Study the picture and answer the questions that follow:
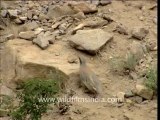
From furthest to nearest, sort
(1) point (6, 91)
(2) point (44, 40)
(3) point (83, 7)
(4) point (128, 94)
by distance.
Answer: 1. (3) point (83, 7)
2. (2) point (44, 40)
3. (1) point (6, 91)
4. (4) point (128, 94)

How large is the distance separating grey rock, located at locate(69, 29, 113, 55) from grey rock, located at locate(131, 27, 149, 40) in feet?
0.93

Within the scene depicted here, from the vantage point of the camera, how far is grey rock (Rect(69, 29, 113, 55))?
429 centimetres

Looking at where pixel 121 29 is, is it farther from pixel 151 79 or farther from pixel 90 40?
pixel 151 79

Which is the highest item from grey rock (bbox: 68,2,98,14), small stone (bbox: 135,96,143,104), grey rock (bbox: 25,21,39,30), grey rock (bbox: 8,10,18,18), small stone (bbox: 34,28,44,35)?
grey rock (bbox: 68,2,98,14)

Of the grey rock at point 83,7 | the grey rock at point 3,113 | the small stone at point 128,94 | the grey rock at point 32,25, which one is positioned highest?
the grey rock at point 83,7

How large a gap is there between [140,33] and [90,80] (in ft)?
3.46

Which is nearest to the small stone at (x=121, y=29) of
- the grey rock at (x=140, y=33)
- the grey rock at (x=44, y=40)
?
the grey rock at (x=140, y=33)

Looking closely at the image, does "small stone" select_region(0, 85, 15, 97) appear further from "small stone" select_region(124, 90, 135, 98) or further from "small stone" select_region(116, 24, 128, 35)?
"small stone" select_region(116, 24, 128, 35)

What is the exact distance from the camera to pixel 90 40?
4352 mm

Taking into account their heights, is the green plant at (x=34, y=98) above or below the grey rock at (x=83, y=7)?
below

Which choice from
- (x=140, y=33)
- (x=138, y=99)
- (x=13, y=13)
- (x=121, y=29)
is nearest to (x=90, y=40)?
(x=121, y=29)

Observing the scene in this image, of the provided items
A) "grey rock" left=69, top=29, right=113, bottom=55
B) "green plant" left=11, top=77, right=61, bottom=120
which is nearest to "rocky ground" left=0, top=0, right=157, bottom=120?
"grey rock" left=69, top=29, right=113, bottom=55

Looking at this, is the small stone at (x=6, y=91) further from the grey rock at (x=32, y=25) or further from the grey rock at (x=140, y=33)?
the grey rock at (x=140, y=33)

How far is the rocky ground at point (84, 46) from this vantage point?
3.62 meters
